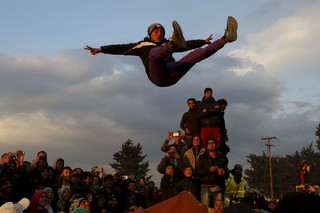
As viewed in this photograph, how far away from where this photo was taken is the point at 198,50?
22.4 ft

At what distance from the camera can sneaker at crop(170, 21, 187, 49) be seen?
5973 mm

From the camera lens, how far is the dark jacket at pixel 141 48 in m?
7.25

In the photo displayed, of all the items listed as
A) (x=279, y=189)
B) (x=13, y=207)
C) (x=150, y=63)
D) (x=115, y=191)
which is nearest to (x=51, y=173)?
(x=115, y=191)

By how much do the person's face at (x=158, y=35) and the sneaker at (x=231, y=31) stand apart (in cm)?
119

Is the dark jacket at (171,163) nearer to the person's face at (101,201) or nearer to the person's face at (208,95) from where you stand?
the person's face at (101,201)

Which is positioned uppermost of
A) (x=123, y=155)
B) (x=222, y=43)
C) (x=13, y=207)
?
(x=123, y=155)

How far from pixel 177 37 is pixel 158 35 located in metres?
1.27

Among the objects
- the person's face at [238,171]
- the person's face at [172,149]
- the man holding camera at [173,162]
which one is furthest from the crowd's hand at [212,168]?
the person's face at [172,149]

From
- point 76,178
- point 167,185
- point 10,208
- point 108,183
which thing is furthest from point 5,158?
point 167,185

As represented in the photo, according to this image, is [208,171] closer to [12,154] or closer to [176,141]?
[176,141]

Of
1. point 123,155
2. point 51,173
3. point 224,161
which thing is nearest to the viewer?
point 224,161

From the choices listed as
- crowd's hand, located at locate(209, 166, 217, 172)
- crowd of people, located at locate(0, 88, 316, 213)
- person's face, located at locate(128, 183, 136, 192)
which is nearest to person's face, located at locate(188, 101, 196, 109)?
crowd of people, located at locate(0, 88, 316, 213)

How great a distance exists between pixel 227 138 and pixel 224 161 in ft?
6.81

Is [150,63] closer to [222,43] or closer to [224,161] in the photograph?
[222,43]
